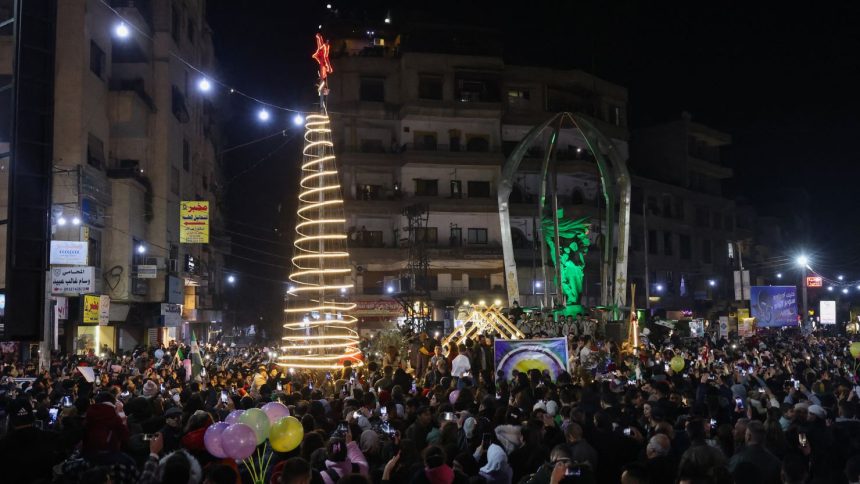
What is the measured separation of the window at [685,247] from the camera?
63.0m

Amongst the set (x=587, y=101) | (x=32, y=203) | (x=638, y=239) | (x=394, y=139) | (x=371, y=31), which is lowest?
(x=32, y=203)

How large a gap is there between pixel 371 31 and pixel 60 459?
49614 mm

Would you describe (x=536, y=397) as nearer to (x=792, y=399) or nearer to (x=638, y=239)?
(x=792, y=399)

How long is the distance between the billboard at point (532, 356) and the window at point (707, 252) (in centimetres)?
5229

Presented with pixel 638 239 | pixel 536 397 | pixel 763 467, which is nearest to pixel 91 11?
pixel 536 397

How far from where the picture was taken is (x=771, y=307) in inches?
1415

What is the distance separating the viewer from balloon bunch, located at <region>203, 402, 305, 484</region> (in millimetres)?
7234

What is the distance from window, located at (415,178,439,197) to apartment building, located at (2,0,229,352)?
1435 centimetres

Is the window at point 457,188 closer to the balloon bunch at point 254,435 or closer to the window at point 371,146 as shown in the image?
the window at point 371,146

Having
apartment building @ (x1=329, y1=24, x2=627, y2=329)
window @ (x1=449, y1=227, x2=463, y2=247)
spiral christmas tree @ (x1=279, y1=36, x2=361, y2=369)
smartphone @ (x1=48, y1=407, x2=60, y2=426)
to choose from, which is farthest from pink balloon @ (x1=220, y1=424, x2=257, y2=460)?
window @ (x1=449, y1=227, x2=463, y2=247)

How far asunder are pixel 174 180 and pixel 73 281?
16.1m

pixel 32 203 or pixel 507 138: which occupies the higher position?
pixel 507 138

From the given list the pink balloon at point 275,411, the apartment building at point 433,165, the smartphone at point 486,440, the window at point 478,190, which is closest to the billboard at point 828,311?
the apartment building at point 433,165

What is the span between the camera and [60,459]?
8.45 metres
